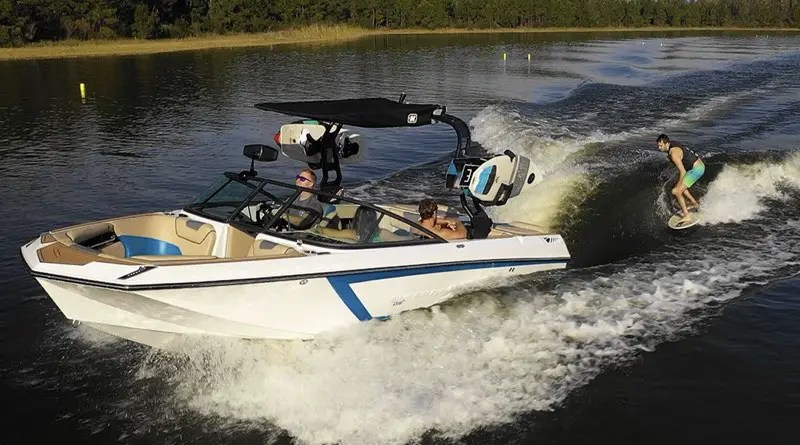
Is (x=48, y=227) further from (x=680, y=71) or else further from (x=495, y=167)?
(x=680, y=71)

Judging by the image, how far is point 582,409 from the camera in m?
5.90

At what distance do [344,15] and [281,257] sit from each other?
241 feet

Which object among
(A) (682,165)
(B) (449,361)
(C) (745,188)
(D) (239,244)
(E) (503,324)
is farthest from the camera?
(C) (745,188)

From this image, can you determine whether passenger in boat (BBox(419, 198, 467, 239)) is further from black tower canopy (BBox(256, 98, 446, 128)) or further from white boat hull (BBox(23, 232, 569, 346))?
black tower canopy (BBox(256, 98, 446, 128))

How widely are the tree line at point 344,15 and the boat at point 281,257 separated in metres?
48.5

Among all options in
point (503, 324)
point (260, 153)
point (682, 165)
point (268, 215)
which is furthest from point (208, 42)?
point (503, 324)

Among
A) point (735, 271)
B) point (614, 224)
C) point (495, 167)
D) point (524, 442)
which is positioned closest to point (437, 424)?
point (524, 442)

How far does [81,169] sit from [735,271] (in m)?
13.3

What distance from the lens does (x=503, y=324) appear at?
7.46 metres

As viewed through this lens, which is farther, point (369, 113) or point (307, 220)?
point (369, 113)

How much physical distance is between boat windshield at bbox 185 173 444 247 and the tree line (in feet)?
159

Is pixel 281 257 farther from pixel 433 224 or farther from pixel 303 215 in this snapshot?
pixel 433 224

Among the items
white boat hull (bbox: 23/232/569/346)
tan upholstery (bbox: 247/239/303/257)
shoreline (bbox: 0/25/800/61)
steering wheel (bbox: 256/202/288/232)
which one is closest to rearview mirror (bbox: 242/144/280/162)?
steering wheel (bbox: 256/202/288/232)

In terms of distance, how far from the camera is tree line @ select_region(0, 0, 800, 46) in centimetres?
5156
